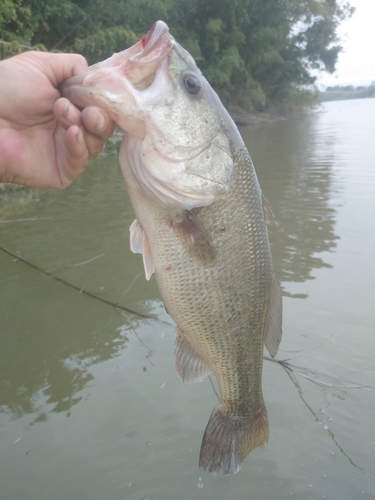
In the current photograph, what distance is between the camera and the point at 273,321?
6.63 feet

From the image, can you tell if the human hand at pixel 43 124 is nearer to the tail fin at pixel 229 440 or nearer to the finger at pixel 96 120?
the finger at pixel 96 120

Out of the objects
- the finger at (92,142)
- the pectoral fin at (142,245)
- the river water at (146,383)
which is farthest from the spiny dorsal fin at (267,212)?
the river water at (146,383)

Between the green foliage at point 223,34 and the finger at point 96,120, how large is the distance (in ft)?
21.0

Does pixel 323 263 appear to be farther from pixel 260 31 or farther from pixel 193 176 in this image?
pixel 260 31

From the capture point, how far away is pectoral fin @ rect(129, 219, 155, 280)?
1.83 metres

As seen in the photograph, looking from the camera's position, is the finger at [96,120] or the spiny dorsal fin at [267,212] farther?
the spiny dorsal fin at [267,212]

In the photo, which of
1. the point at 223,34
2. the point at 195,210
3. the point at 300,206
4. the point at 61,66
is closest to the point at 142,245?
the point at 195,210

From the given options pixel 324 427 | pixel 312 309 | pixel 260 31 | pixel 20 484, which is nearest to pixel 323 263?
pixel 312 309

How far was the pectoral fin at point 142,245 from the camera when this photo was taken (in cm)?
183

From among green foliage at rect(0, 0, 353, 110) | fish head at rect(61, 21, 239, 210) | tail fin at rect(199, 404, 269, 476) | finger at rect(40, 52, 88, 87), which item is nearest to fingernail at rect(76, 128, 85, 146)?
fish head at rect(61, 21, 239, 210)

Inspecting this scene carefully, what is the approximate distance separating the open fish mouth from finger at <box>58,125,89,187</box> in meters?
0.19

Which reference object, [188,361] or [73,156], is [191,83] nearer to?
[73,156]

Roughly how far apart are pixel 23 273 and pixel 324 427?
3.73 meters

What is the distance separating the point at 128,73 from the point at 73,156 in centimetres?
53
